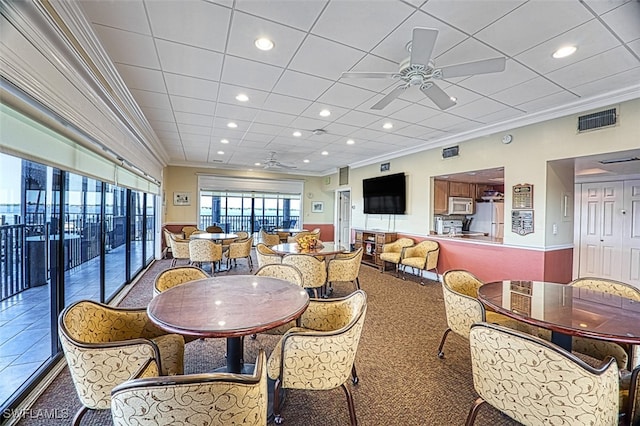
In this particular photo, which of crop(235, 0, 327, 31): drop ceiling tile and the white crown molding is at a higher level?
crop(235, 0, 327, 31): drop ceiling tile

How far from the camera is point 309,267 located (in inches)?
148

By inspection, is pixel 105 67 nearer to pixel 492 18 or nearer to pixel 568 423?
pixel 492 18

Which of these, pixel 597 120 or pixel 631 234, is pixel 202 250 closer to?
pixel 597 120

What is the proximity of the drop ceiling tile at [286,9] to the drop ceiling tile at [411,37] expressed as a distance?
0.66 meters

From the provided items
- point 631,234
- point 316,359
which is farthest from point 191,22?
point 631,234

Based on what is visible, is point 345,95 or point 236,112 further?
point 236,112

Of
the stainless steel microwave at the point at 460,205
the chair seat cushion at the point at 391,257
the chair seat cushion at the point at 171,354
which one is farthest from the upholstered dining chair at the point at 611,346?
the stainless steel microwave at the point at 460,205

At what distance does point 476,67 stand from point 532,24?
0.46 meters

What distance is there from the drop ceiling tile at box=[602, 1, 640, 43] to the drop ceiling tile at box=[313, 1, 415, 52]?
1419mm

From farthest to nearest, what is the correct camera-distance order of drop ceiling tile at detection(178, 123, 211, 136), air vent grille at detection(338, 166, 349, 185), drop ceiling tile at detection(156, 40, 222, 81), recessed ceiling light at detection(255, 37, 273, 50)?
1. air vent grille at detection(338, 166, 349, 185)
2. drop ceiling tile at detection(178, 123, 211, 136)
3. drop ceiling tile at detection(156, 40, 222, 81)
4. recessed ceiling light at detection(255, 37, 273, 50)

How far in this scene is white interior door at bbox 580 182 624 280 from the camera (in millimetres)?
5117

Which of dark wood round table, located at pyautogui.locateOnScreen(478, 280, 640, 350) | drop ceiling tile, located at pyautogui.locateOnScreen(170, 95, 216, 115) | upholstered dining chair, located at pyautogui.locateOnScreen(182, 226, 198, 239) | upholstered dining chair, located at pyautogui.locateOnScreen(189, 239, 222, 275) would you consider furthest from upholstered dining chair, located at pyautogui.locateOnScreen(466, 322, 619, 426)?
upholstered dining chair, located at pyautogui.locateOnScreen(182, 226, 198, 239)

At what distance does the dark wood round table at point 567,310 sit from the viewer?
62.4 inches

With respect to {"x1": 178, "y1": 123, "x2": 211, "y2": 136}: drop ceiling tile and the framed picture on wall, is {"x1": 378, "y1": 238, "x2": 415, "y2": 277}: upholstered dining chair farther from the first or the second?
the framed picture on wall
